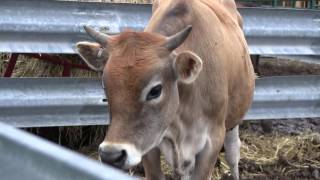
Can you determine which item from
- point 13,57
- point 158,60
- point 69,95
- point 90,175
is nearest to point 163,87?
point 158,60

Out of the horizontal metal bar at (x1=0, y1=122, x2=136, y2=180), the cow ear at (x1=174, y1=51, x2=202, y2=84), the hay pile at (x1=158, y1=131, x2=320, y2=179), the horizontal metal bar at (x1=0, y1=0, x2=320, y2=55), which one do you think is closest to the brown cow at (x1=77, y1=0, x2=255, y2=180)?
the cow ear at (x1=174, y1=51, x2=202, y2=84)

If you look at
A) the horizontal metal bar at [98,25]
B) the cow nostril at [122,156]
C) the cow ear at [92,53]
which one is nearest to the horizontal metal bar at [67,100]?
the horizontal metal bar at [98,25]

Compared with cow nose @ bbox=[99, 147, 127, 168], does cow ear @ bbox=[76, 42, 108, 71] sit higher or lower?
higher

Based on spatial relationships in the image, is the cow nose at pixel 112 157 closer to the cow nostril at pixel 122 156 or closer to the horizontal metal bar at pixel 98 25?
the cow nostril at pixel 122 156

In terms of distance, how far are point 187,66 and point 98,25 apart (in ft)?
3.60

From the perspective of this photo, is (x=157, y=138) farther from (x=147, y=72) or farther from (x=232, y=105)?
(x=232, y=105)

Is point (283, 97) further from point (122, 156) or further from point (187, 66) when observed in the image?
point (122, 156)

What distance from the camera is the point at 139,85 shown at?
140 inches

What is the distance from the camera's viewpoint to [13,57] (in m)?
5.01

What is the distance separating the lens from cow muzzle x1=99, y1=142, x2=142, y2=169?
11.2 ft

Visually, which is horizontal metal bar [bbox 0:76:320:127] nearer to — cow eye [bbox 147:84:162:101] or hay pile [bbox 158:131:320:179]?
hay pile [bbox 158:131:320:179]

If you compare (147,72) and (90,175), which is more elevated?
(90,175)

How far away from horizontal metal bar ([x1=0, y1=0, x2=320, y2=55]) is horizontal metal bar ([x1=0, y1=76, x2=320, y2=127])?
0.77 ft

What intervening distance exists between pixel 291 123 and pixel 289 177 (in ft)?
6.80
